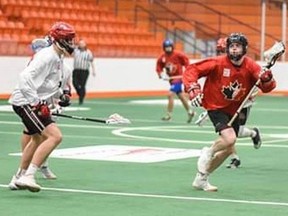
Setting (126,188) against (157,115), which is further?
(157,115)

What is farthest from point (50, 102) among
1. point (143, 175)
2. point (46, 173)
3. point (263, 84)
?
point (263, 84)

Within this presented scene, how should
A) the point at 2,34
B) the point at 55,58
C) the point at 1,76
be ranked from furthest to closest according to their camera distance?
the point at 2,34, the point at 1,76, the point at 55,58

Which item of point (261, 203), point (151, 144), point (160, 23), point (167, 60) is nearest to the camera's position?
point (261, 203)

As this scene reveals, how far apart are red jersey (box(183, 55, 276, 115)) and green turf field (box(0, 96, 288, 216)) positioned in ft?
3.11

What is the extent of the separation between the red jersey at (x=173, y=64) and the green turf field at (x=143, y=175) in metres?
1.90

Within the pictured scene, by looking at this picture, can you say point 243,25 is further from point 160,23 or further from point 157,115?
point 157,115

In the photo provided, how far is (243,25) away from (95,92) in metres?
9.37

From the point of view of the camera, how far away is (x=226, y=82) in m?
12.5

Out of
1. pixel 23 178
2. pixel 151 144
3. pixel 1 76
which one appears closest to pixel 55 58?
pixel 23 178

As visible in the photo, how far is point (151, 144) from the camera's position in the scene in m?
18.4

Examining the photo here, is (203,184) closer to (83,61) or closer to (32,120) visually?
(32,120)

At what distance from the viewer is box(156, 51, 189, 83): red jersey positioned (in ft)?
83.4

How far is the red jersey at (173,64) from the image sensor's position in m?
25.4

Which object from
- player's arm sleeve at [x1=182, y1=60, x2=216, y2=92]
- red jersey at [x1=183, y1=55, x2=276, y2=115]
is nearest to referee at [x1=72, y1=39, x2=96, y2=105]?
red jersey at [x1=183, y1=55, x2=276, y2=115]
